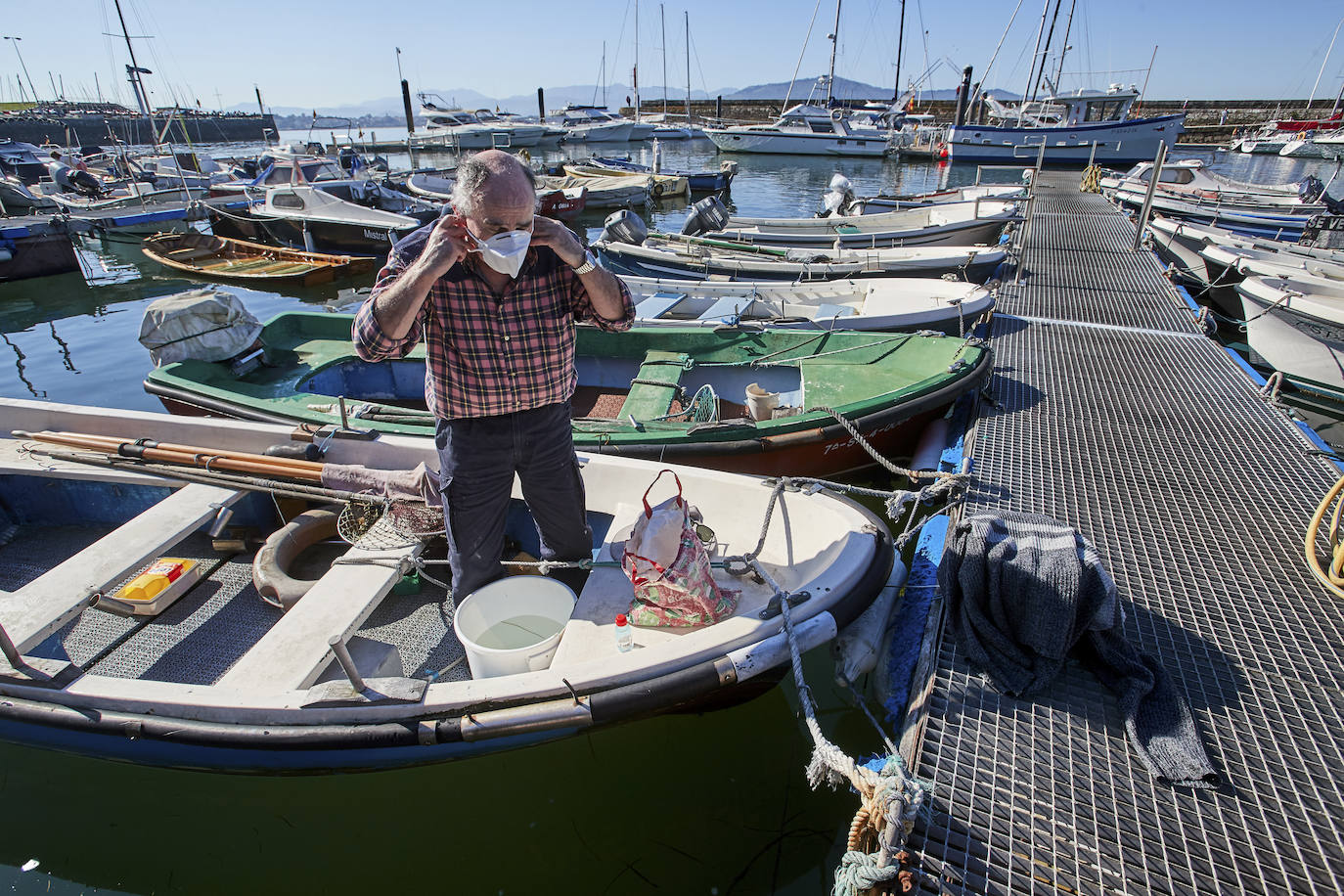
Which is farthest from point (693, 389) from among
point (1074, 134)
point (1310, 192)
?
point (1074, 134)

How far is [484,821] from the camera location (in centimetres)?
332

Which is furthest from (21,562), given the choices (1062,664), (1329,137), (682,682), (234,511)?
(1329,137)

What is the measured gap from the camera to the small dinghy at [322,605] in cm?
255

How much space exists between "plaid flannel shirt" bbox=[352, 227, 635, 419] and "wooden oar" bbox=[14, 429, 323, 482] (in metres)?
1.79

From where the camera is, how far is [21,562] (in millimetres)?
4363

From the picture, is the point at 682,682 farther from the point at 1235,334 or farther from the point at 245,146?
the point at 245,146

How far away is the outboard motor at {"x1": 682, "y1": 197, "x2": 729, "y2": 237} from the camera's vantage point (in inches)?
506

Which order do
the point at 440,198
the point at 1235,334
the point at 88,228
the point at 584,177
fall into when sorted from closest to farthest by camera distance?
the point at 1235,334 < the point at 88,228 < the point at 440,198 < the point at 584,177

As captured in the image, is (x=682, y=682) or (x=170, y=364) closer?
(x=682, y=682)

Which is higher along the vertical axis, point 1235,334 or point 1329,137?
point 1329,137

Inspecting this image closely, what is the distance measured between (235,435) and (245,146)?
225 feet

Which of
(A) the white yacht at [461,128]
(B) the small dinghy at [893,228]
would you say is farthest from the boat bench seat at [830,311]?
(A) the white yacht at [461,128]

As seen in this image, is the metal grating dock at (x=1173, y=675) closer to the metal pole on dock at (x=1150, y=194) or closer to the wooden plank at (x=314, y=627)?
the wooden plank at (x=314, y=627)

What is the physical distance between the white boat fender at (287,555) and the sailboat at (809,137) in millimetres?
43697
